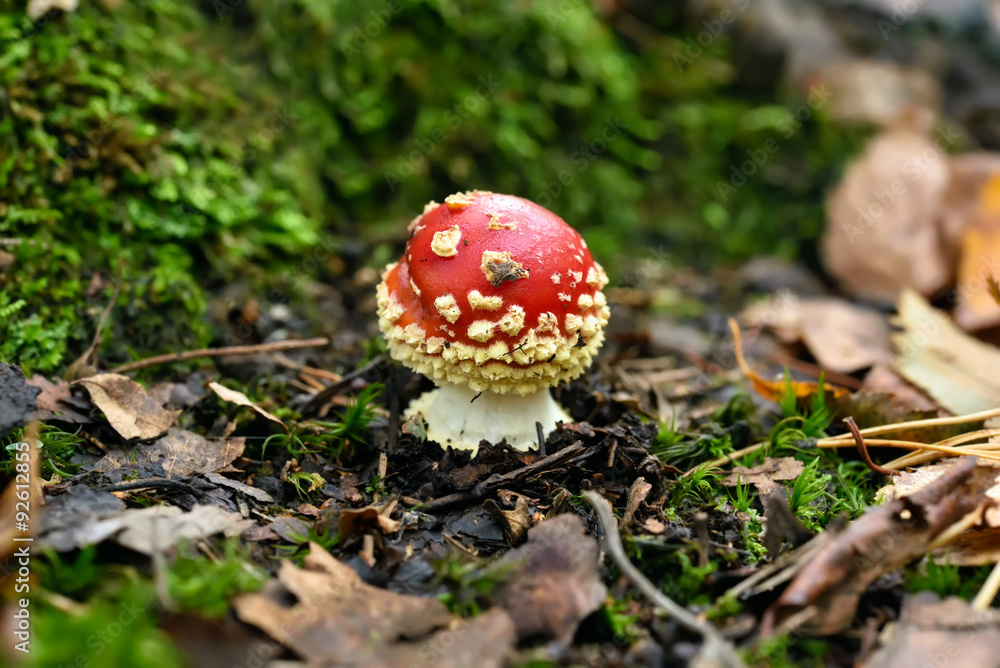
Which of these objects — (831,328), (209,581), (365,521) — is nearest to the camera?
(209,581)

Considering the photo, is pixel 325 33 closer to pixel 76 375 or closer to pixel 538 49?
pixel 538 49

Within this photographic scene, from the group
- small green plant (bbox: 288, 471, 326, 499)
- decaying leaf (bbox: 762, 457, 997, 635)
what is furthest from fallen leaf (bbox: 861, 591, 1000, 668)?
small green plant (bbox: 288, 471, 326, 499)

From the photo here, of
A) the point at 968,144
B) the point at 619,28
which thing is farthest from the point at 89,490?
the point at 968,144

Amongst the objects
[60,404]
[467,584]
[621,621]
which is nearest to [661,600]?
[621,621]

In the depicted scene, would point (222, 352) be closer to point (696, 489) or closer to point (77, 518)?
point (77, 518)

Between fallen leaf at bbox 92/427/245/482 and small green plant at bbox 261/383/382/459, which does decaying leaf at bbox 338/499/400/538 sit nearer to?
small green plant at bbox 261/383/382/459

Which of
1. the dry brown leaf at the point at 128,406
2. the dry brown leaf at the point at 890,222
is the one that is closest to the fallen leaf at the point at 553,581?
the dry brown leaf at the point at 128,406
